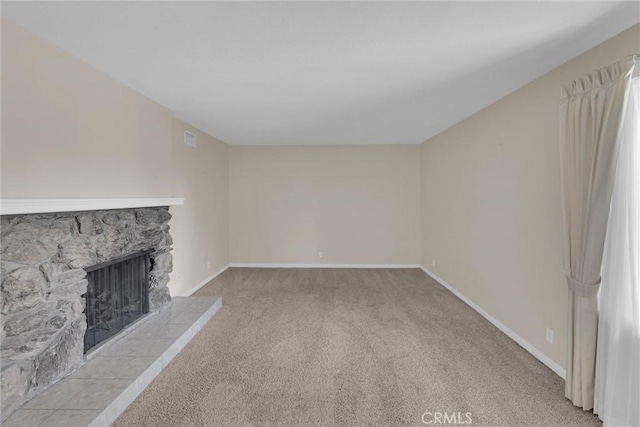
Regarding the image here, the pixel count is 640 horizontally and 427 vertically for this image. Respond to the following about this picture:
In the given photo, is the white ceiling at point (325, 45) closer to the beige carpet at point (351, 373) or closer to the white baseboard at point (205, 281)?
the beige carpet at point (351, 373)

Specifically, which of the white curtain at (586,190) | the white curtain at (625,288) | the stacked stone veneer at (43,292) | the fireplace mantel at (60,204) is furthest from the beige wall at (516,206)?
the stacked stone veneer at (43,292)

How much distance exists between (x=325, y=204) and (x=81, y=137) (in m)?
4.22

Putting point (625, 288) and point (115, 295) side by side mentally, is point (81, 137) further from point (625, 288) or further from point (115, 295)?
point (625, 288)

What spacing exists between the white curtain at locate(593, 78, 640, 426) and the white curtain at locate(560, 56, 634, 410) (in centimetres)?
6

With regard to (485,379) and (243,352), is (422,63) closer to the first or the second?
(485,379)

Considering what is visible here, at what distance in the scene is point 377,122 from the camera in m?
4.20

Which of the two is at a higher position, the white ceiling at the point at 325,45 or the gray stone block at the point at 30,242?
the white ceiling at the point at 325,45

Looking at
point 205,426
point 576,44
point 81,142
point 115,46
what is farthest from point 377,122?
point 205,426

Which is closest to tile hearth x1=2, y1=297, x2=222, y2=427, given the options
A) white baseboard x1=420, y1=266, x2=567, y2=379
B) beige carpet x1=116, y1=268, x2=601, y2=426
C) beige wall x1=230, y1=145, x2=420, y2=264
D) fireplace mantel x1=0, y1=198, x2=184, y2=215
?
beige carpet x1=116, y1=268, x2=601, y2=426

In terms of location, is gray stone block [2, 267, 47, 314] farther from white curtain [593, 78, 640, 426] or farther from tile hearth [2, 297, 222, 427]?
white curtain [593, 78, 640, 426]

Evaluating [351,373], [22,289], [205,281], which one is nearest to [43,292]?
[22,289]

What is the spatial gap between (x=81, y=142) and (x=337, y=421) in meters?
2.83

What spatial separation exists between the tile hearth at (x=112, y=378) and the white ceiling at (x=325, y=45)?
93.6 inches

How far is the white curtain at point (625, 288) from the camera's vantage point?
5.73 ft
